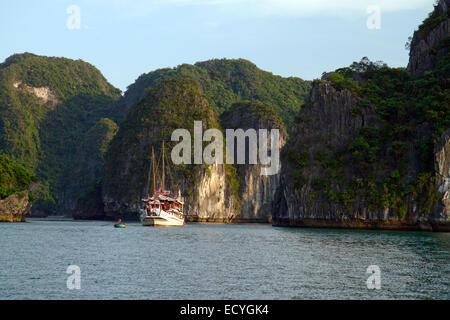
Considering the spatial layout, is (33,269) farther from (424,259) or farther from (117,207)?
(117,207)

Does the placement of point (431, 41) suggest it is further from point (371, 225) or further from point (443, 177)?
point (371, 225)

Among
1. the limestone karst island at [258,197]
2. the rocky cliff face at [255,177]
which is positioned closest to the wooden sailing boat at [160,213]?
the limestone karst island at [258,197]

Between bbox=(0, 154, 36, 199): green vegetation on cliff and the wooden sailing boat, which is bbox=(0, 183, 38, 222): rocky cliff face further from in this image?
the wooden sailing boat

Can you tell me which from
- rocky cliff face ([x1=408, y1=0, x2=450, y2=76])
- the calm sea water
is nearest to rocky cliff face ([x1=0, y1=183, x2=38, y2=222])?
the calm sea water

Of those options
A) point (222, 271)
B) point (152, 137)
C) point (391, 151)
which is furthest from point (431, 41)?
point (222, 271)
